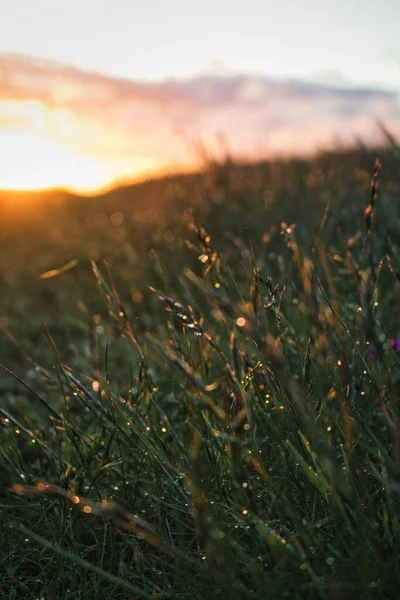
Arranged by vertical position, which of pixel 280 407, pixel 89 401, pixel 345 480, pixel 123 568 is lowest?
pixel 123 568

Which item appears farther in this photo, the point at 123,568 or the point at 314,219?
the point at 314,219

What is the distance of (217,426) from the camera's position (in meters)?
1.36

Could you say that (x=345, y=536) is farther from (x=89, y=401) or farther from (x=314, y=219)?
(x=314, y=219)

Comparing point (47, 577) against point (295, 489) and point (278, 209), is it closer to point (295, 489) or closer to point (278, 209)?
point (295, 489)

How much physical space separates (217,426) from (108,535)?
0.37 metres

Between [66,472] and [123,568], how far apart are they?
244 mm

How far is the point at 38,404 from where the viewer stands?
2611mm

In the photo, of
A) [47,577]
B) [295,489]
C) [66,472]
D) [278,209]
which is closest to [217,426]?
[295,489]

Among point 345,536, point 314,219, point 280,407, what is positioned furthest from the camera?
point 314,219

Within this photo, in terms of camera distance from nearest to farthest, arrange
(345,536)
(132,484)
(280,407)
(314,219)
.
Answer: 1. (345,536)
2. (280,407)
3. (132,484)
4. (314,219)

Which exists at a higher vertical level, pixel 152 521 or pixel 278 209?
pixel 278 209

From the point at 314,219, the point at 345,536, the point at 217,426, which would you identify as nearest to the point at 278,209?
the point at 314,219

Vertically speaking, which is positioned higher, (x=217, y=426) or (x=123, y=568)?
(x=217, y=426)

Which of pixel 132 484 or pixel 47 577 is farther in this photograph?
pixel 132 484
